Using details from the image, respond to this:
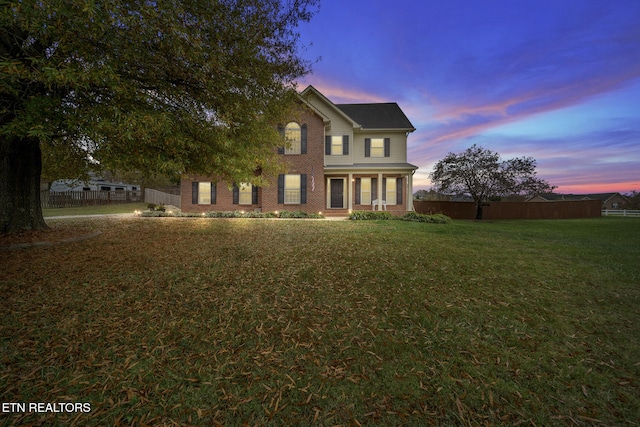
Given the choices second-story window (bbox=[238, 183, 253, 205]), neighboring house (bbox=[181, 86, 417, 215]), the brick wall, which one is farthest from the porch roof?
second-story window (bbox=[238, 183, 253, 205])

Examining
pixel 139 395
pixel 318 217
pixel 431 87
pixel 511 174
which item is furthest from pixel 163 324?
pixel 511 174

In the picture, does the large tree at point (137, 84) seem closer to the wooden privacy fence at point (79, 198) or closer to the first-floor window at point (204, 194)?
the first-floor window at point (204, 194)

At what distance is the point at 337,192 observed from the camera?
67.2ft

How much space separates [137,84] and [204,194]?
576 inches

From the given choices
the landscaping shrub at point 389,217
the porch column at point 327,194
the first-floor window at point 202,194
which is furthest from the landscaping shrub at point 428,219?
the first-floor window at point 202,194

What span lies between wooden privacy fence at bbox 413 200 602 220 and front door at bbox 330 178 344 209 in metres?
8.82

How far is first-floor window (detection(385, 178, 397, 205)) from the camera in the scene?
2016 cm

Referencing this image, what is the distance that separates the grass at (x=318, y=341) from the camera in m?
2.54

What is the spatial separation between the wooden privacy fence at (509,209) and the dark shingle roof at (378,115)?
8.22 meters

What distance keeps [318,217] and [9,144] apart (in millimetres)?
12642

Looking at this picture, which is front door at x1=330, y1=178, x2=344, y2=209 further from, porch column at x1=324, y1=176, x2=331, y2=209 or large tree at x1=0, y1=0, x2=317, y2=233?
large tree at x1=0, y1=0, x2=317, y2=233

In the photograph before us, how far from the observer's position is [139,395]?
2625 mm

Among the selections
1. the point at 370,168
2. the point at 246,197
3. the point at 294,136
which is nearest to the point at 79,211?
the point at 246,197

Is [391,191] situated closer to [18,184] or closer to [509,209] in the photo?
[509,209]
